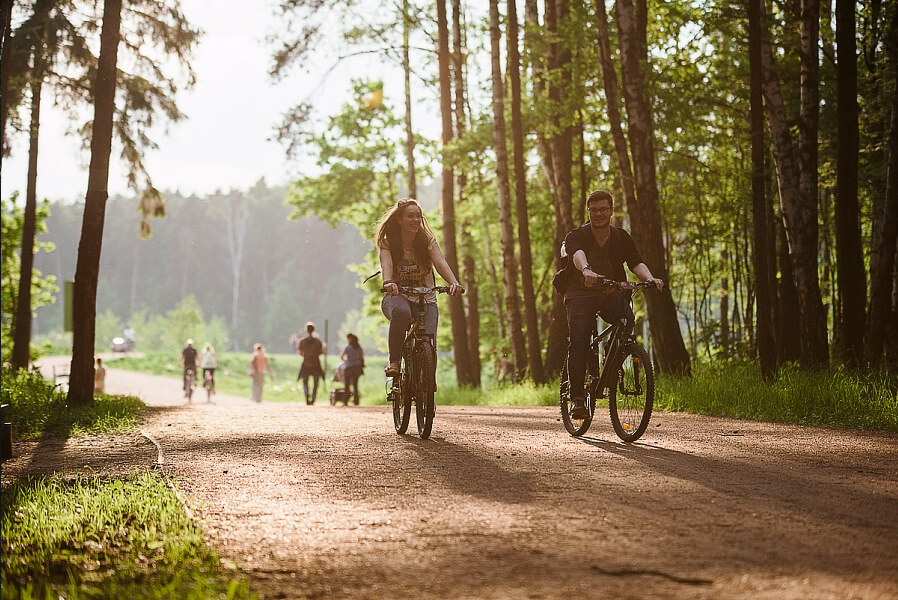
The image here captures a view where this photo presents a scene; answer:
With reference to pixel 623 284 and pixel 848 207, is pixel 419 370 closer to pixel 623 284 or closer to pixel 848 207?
pixel 623 284

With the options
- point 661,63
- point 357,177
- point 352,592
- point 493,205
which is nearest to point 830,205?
point 661,63

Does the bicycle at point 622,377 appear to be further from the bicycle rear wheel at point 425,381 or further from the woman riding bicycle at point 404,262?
the woman riding bicycle at point 404,262

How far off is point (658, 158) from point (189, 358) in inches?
691

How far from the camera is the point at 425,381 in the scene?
7902 millimetres

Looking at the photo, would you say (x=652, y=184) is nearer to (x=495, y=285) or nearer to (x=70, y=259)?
(x=495, y=285)

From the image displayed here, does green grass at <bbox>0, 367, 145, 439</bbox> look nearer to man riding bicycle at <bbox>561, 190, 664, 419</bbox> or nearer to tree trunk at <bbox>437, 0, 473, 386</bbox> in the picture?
man riding bicycle at <bbox>561, 190, 664, 419</bbox>

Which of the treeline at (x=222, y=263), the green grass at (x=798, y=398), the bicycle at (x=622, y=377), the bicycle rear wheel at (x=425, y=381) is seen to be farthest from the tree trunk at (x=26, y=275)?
the treeline at (x=222, y=263)

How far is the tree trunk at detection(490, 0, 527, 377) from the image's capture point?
65.9 feet

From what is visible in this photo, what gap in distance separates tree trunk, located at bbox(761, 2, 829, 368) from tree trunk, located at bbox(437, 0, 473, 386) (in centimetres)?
859

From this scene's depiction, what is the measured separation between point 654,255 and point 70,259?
6546 inches

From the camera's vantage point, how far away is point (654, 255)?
14.6 metres

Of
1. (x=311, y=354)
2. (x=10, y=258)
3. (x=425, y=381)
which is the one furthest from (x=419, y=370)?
(x=10, y=258)

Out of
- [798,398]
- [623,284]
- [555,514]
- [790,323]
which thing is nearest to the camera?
[555,514]

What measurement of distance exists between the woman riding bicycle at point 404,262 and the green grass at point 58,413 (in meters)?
3.76
